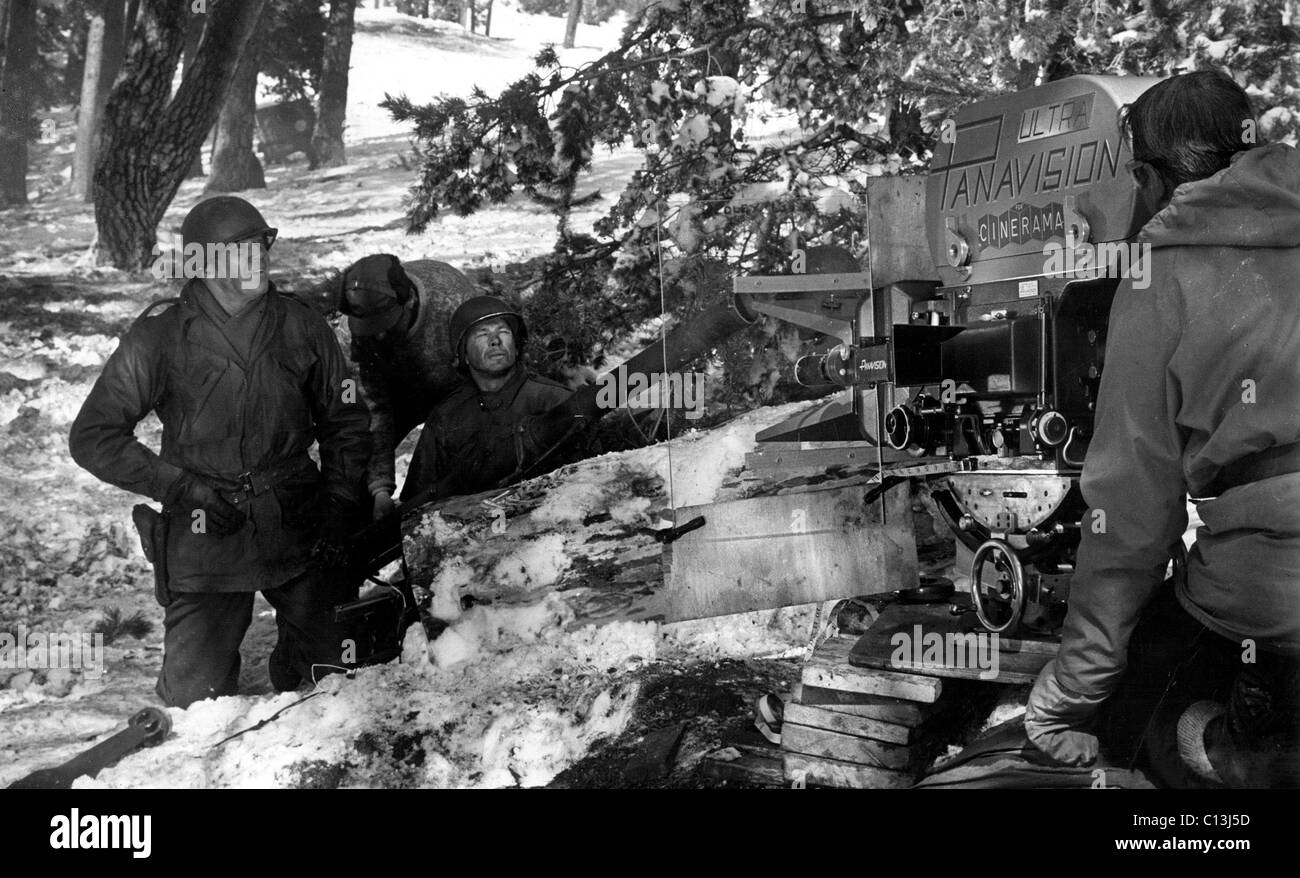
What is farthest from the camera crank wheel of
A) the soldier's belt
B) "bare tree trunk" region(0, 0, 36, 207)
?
"bare tree trunk" region(0, 0, 36, 207)

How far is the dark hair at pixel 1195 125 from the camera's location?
2.65 metres

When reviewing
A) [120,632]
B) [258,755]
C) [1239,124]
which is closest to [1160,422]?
[1239,124]

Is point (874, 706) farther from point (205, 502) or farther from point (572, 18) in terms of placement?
point (572, 18)

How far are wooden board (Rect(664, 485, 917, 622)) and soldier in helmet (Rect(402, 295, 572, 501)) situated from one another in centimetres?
90

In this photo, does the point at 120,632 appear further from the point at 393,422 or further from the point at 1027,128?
the point at 1027,128

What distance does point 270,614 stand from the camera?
4.08 m

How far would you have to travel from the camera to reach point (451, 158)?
4285mm

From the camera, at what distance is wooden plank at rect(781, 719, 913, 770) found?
10.8 ft

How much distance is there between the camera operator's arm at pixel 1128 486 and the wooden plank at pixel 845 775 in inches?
28.7

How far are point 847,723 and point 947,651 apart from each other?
0.32m

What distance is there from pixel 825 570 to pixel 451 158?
187 cm

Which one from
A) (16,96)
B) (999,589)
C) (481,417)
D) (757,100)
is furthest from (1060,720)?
(16,96)

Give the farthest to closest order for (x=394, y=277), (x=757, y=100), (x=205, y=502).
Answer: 1. (x=757, y=100)
2. (x=394, y=277)
3. (x=205, y=502)

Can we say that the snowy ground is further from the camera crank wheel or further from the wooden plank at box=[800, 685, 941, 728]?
the camera crank wheel
